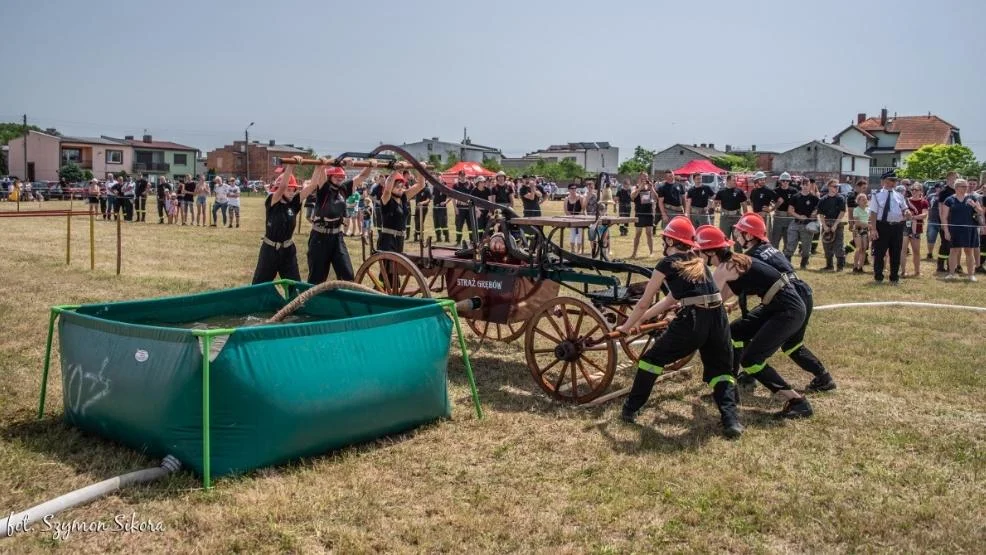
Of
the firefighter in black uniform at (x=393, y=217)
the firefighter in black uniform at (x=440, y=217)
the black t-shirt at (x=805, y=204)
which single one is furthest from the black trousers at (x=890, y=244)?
the firefighter in black uniform at (x=440, y=217)

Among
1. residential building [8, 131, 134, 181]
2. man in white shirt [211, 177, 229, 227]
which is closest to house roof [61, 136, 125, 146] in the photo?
residential building [8, 131, 134, 181]

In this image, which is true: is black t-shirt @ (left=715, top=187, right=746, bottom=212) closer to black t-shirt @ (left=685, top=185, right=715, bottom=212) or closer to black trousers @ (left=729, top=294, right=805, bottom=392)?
black t-shirt @ (left=685, top=185, right=715, bottom=212)

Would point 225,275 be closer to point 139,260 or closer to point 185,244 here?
point 139,260

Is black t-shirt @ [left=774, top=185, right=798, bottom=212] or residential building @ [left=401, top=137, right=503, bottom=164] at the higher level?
residential building @ [left=401, top=137, right=503, bottom=164]

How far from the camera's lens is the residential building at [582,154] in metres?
97.4

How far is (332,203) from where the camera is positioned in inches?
347

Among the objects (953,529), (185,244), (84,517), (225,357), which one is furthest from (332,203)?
(185,244)

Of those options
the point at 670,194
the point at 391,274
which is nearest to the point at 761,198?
the point at 670,194

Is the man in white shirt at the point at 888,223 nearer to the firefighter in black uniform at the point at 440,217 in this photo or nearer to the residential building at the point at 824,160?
the firefighter in black uniform at the point at 440,217

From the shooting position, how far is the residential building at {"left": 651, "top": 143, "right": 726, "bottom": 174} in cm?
8862

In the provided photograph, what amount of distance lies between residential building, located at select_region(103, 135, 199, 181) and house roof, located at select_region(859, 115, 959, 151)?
6757 centimetres

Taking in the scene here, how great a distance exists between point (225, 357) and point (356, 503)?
1074 millimetres

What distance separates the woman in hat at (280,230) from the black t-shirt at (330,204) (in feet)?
0.68

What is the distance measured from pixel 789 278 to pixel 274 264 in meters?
5.13
